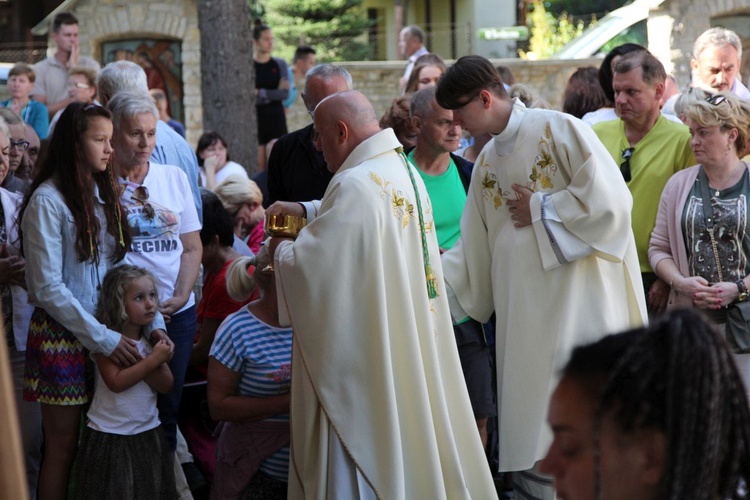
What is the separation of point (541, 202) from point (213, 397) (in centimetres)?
160

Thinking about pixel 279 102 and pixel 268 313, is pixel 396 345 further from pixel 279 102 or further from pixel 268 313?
pixel 279 102

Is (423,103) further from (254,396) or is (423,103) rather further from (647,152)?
(254,396)

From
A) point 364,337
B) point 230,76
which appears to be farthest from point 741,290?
point 230,76

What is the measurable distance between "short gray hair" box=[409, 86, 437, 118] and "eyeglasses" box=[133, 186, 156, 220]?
1418 mm

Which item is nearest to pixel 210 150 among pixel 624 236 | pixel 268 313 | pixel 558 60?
pixel 268 313

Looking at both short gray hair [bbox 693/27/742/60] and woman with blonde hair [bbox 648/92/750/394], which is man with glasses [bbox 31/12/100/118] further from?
woman with blonde hair [bbox 648/92/750/394]

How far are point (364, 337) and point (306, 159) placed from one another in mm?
1957

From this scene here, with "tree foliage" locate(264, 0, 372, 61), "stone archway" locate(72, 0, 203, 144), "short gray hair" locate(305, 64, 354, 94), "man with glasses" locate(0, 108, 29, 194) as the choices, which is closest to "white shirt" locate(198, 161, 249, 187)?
"man with glasses" locate(0, 108, 29, 194)

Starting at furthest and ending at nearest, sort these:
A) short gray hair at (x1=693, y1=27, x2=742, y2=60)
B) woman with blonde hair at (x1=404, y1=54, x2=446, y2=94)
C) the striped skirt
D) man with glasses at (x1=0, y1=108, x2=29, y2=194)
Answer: woman with blonde hair at (x1=404, y1=54, x2=446, y2=94), short gray hair at (x1=693, y1=27, x2=742, y2=60), man with glasses at (x1=0, y1=108, x2=29, y2=194), the striped skirt

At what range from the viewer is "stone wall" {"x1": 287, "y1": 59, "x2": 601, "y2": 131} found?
18703 mm

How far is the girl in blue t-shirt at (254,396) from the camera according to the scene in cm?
472

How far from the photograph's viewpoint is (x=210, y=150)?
32.2ft

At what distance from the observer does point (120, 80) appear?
591 cm

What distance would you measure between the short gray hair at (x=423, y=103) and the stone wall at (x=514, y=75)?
12953 millimetres
